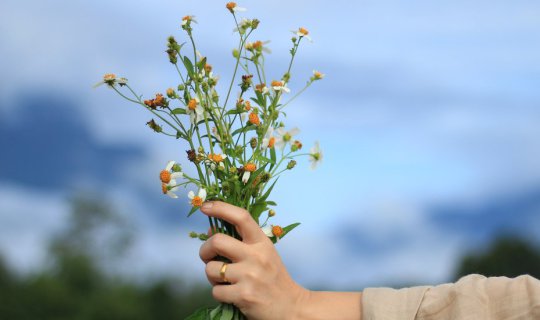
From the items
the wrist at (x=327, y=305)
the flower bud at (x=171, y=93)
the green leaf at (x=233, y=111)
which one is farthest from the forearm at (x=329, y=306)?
the flower bud at (x=171, y=93)

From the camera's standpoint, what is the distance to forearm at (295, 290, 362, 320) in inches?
75.4

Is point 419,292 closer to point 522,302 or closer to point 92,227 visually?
point 522,302

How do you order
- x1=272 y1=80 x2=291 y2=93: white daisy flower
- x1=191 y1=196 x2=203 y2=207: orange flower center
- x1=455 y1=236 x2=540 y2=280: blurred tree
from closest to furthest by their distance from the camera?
x1=191 y1=196 x2=203 y2=207: orange flower center → x1=272 y1=80 x2=291 y2=93: white daisy flower → x1=455 y1=236 x2=540 y2=280: blurred tree

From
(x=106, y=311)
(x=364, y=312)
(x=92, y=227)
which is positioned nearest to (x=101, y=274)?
(x=106, y=311)

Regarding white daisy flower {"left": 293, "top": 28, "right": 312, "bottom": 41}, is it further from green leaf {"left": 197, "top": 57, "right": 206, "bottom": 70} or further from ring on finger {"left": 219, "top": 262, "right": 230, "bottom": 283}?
ring on finger {"left": 219, "top": 262, "right": 230, "bottom": 283}

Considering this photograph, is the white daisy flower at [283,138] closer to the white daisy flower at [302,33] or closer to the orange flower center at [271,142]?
the orange flower center at [271,142]

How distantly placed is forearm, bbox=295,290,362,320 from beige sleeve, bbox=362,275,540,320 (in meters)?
0.03

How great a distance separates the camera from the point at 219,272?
180 centimetres

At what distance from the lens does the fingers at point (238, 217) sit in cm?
177

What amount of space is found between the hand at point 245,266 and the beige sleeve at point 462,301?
318 millimetres

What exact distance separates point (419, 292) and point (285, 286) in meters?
0.40

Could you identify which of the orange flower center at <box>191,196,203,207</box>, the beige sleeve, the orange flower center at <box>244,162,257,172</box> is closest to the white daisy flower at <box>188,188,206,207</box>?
the orange flower center at <box>191,196,203,207</box>

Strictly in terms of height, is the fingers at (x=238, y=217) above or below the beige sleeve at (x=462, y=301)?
above

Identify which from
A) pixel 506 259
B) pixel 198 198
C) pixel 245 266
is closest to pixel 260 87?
pixel 198 198
